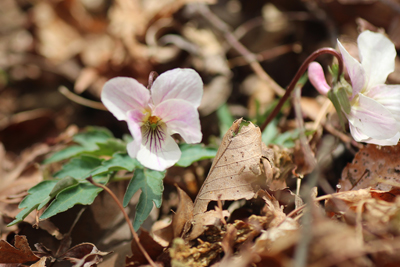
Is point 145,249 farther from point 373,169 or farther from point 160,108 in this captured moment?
point 373,169

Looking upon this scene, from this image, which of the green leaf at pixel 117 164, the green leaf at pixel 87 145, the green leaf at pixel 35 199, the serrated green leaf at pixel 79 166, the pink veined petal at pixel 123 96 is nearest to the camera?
the pink veined petal at pixel 123 96

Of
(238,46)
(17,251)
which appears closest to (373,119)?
(238,46)

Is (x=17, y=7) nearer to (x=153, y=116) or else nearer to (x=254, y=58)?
(x=254, y=58)

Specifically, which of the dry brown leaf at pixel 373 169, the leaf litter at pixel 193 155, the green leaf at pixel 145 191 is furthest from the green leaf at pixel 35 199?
the dry brown leaf at pixel 373 169

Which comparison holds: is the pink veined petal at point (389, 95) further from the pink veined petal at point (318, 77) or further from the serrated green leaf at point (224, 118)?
the serrated green leaf at point (224, 118)

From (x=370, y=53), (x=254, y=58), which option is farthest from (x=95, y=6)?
(x=370, y=53)
